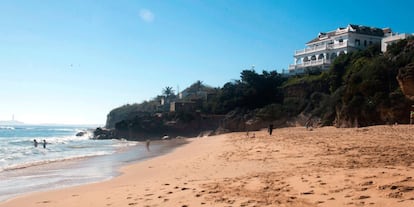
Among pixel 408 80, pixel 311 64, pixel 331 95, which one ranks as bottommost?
pixel 408 80

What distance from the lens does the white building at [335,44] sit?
61.2m

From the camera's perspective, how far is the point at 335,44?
6281 centimetres

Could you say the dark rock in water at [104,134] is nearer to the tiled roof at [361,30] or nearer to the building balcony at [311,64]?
the building balcony at [311,64]

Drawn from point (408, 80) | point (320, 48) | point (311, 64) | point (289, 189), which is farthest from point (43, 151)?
point (320, 48)

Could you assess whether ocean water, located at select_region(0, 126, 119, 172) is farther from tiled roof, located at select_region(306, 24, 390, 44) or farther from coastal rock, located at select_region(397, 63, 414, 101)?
tiled roof, located at select_region(306, 24, 390, 44)

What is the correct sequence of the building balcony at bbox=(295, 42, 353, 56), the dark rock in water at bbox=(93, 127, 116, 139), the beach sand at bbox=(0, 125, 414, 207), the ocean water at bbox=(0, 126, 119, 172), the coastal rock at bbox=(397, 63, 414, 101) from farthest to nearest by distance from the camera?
the dark rock in water at bbox=(93, 127, 116, 139) → the building balcony at bbox=(295, 42, 353, 56) → the ocean water at bbox=(0, 126, 119, 172) → the coastal rock at bbox=(397, 63, 414, 101) → the beach sand at bbox=(0, 125, 414, 207)

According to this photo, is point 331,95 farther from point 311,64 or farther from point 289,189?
point 289,189

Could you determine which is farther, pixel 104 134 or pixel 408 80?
pixel 104 134

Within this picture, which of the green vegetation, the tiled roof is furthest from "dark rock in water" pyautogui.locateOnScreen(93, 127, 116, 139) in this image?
the tiled roof

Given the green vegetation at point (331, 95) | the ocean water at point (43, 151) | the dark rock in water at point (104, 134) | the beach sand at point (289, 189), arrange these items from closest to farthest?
the beach sand at point (289, 189)
the ocean water at point (43, 151)
the green vegetation at point (331, 95)
the dark rock in water at point (104, 134)

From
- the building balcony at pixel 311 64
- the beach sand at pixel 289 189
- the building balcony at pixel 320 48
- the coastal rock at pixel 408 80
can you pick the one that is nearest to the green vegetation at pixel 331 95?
the building balcony at pixel 311 64

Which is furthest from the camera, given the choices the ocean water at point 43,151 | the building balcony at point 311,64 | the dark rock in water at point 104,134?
the dark rock in water at point 104,134

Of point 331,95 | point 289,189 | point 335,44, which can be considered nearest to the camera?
point 289,189

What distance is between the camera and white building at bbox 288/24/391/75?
201ft
